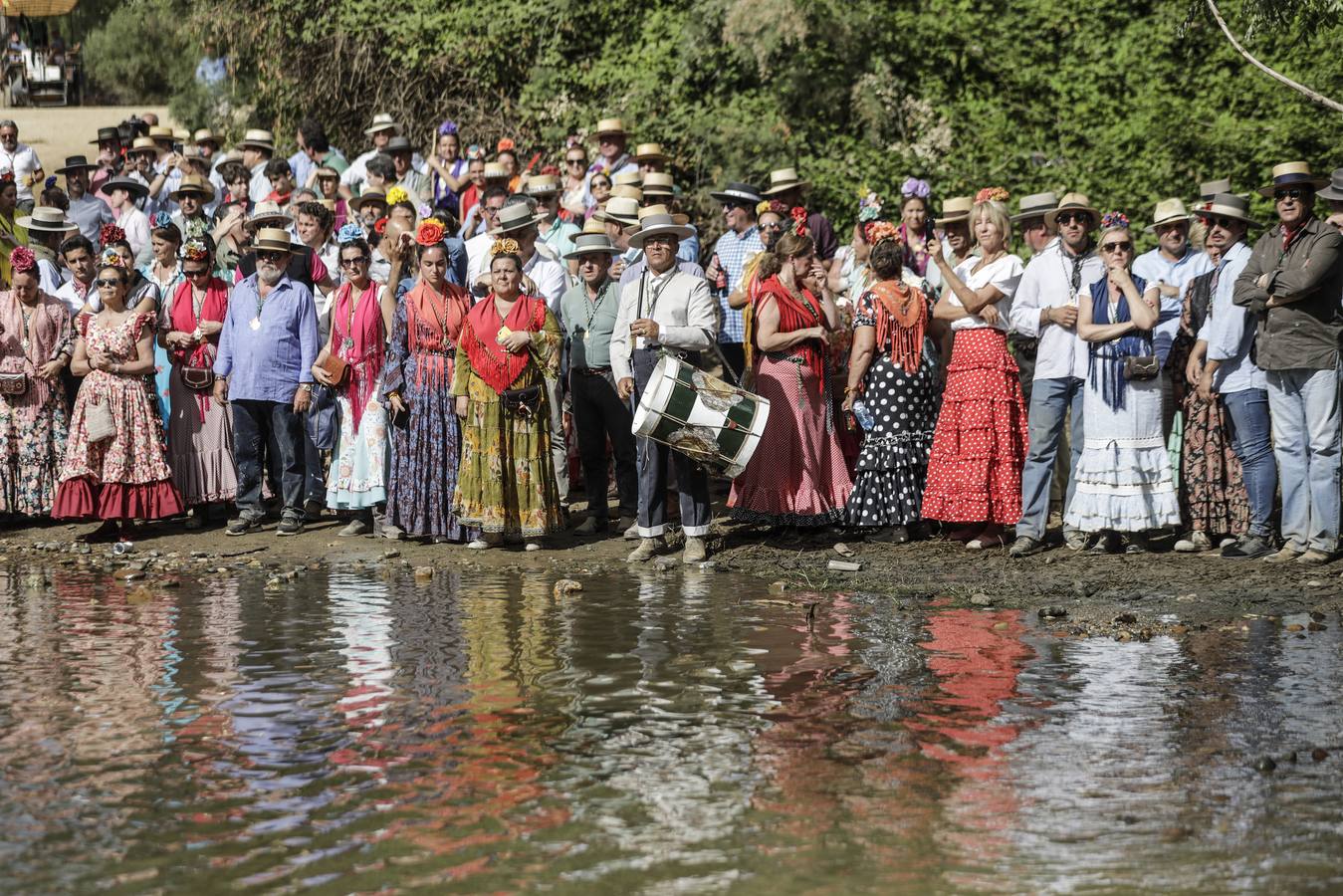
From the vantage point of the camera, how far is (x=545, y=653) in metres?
8.18

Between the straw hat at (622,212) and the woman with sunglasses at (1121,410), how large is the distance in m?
3.62

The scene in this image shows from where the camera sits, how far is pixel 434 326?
11828 millimetres

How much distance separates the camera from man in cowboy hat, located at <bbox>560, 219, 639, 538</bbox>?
1221 centimetres

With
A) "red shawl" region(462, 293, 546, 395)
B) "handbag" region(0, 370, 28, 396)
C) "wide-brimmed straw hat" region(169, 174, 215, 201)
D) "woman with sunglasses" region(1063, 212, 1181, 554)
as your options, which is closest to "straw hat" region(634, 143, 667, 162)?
"wide-brimmed straw hat" region(169, 174, 215, 201)

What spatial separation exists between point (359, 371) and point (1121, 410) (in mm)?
5125

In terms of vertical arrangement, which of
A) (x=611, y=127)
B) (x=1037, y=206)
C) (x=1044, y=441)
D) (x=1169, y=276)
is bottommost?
(x=1044, y=441)

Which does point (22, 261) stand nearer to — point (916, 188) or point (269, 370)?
point (269, 370)

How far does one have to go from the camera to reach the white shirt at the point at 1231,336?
10.6 metres

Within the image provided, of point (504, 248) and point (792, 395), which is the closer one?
point (504, 248)

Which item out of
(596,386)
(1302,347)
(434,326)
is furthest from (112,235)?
(1302,347)

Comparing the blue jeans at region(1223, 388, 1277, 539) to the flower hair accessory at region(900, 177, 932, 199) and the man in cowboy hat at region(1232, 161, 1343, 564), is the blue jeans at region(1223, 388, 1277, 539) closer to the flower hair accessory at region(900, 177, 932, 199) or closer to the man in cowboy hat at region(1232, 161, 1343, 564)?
the man in cowboy hat at region(1232, 161, 1343, 564)

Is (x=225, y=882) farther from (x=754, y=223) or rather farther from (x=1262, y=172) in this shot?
(x=1262, y=172)

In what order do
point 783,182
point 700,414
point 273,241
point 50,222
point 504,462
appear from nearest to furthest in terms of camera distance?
point 700,414, point 504,462, point 273,241, point 783,182, point 50,222

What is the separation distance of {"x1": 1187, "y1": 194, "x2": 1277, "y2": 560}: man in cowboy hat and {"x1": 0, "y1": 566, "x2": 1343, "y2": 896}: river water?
2.01 metres
